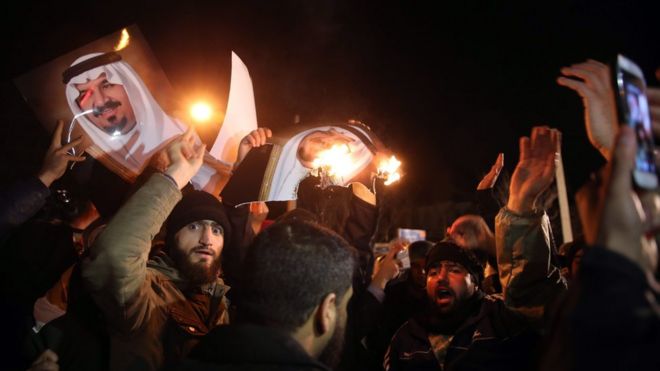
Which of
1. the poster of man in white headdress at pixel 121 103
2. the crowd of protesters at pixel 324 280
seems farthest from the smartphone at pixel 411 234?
the poster of man in white headdress at pixel 121 103

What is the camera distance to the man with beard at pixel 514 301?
2619 millimetres

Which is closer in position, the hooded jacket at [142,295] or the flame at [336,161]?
the hooded jacket at [142,295]

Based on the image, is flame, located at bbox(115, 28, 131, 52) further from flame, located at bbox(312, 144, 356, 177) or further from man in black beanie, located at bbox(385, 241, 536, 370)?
man in black beanie, located at bbox(385, 241, 536, 370)

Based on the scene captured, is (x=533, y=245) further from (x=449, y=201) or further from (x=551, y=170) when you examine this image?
(x=449, y=201)

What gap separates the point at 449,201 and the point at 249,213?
1096 inches

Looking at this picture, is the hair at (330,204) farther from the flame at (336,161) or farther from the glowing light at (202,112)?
the glowing light at (202,112)

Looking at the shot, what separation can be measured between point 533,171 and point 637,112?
128 cm

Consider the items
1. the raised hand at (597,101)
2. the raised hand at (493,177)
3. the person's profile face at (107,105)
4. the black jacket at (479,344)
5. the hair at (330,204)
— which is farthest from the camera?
the hair at (330,204)

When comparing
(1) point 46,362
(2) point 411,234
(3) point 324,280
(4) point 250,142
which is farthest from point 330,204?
(2) point 411,234

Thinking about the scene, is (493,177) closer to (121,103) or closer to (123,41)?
(121,103)

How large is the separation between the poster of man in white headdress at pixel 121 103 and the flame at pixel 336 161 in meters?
0.89

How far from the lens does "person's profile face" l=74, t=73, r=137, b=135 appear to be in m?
3.95

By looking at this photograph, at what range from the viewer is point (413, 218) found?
3134 cm

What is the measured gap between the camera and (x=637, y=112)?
4.78 feet
